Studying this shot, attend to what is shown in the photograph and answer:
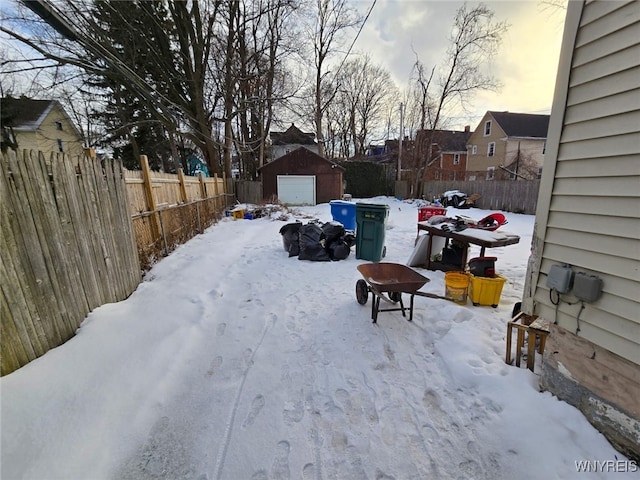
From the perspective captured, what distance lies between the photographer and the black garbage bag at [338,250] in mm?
6461

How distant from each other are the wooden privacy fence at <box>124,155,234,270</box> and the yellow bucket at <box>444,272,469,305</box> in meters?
4.98

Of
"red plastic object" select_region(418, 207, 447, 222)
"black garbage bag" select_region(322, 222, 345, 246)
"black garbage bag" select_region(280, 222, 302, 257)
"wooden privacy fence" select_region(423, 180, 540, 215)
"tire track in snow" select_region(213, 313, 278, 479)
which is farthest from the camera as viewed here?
"wooden privacy fence" select_region(423, 180, 540, 215)

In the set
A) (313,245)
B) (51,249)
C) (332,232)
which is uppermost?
(51,249)

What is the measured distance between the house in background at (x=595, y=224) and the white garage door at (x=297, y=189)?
1777cm

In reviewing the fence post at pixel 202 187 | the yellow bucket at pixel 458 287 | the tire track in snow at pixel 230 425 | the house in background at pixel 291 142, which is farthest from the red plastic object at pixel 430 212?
the house in background at pixel 291 142

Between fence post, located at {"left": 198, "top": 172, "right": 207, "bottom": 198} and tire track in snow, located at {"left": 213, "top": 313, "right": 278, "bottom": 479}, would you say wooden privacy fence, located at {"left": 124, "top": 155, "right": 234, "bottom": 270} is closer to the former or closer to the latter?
fence post, located at {"left": 198, "top": 172, "right": 207, "bottom": 198}

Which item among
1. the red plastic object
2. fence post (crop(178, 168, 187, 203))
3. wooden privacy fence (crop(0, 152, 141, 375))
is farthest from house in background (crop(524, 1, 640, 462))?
fence post (crop(178, 168, 187, 203))

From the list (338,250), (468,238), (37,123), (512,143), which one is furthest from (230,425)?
(512,143)

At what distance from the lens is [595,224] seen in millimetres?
1977

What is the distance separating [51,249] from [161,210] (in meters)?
3.68

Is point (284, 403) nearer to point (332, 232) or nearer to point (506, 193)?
point (332, 232)

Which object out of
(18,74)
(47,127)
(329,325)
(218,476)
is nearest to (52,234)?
(218,476)

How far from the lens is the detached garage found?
19.4 metres
